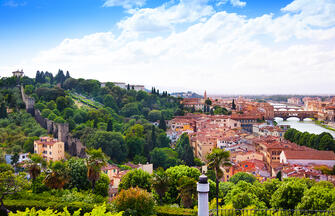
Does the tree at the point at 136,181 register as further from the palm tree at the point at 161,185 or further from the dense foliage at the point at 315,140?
the dense foliage at the point at 315,140

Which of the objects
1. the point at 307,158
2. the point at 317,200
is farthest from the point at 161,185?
the point at 307,158

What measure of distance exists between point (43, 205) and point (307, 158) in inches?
686

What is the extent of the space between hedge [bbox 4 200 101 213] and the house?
15310mm

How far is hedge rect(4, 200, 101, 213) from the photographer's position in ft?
28.3

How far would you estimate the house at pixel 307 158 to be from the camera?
771 inches

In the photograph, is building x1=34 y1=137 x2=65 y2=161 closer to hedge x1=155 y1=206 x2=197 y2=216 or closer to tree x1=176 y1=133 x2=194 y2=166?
tree x1=176 y1=133 x2=194 y2=166

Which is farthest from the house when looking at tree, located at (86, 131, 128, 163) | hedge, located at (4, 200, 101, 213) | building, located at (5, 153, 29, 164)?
building, located at (5, 153, 29, 164)

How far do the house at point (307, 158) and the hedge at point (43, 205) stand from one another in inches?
603

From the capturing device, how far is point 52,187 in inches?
411

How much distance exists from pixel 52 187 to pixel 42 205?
182 centimetres

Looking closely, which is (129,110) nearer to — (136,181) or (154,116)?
(154,116)

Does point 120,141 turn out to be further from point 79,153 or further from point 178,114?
point 178,114

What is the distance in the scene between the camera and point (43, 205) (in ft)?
28.5

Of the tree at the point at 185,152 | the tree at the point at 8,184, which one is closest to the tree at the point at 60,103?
the tree at the point at 185,152
